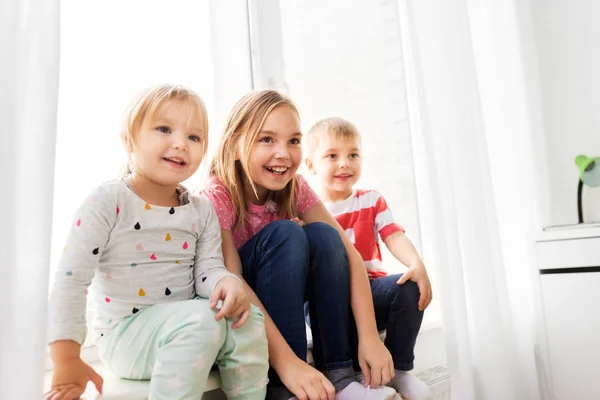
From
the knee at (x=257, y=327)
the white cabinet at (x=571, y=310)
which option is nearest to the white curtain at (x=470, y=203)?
the white cabinet at (x=571, y=310)

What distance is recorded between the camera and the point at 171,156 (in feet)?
2.91

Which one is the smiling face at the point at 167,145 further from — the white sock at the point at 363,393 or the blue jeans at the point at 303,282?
the white sock at the point at 363,393

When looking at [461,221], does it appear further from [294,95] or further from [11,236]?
[11,236]

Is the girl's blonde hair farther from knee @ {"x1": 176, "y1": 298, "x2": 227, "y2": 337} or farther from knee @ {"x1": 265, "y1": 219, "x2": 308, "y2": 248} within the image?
knee @ {"x1": 176, "y1": 298, "x2": 227, "y2": 337}

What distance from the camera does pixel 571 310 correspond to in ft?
4.48

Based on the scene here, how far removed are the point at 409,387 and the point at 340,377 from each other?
165mm

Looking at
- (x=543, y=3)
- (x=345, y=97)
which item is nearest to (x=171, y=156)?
(x=345, y=97)

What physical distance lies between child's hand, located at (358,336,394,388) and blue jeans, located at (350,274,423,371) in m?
0.07

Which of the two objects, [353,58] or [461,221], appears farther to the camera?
[353,58]

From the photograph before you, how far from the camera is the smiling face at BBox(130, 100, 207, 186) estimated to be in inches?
34.7

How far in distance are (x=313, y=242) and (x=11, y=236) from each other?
0.56 m

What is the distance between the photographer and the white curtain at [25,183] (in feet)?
1.88

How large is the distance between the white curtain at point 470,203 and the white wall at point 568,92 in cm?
41

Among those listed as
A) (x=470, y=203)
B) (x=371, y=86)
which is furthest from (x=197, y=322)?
(x=371, y=86)
